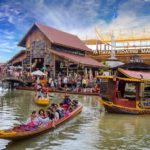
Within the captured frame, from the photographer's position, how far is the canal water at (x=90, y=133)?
39.0 ft

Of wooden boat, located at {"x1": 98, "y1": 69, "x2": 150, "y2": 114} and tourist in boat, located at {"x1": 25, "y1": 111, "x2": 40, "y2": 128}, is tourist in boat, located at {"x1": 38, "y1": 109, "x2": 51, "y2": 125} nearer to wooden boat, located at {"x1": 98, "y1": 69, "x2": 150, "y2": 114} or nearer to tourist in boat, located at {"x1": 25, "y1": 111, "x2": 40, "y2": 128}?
tourist in boat, located at {"x1": 25, "y1": 111, "x2": 40, "y2": 128}

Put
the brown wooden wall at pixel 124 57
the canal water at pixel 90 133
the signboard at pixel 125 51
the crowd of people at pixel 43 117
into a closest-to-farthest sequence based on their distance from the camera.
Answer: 1. the canal water at pixel 90 133
2. the crowd of people at pixel 43 117
3. the brown wooden wall at pixel 124 57
4. the signboard at pixel 125 51

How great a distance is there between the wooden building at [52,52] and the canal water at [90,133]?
1693 centimetres

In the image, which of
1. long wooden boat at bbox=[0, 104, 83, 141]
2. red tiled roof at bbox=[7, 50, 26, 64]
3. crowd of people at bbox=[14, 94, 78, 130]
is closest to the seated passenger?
crowd of people at bbox=[14, 94, 78, 130]

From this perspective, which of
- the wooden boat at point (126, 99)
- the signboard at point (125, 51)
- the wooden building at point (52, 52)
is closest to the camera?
the wooden boat at point (126, 99)

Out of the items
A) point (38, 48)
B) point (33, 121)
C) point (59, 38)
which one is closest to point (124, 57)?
point (59, 38)

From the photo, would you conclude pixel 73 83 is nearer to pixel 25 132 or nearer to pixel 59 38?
pixel 59 38

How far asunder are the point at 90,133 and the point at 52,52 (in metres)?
23.7

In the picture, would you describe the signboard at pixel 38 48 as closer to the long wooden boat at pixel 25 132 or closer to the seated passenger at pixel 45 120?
the long wooden boat at pixel 25 132

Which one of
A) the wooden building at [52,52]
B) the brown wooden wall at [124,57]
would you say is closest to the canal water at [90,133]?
the wooden building at [52,52]

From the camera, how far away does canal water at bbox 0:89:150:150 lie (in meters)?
11.9

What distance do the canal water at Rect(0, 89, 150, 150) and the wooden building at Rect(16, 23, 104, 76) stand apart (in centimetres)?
1693

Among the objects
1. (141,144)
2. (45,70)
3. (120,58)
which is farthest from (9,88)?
(141,144)

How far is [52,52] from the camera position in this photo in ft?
122
